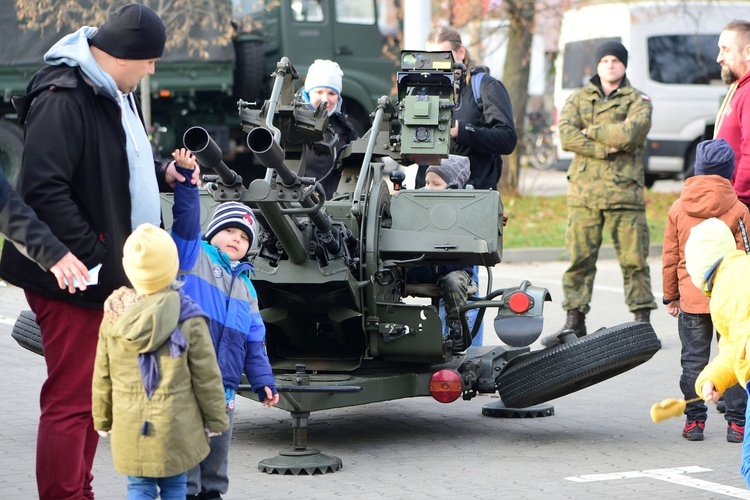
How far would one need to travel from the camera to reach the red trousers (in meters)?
5.14

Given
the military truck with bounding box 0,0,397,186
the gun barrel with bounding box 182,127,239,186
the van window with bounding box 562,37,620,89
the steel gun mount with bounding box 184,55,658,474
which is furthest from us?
the van window with bounding box 562,37,620,89

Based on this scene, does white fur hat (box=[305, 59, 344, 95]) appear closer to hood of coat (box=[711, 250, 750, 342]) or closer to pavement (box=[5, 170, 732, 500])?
pavement (box=[5, 170, 732, 500])

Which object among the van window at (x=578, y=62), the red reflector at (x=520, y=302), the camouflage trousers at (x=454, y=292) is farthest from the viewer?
the van window at (x=578, y=62)

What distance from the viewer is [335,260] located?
6.80 m

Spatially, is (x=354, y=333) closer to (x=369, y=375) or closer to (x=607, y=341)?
(x=369, y=375)

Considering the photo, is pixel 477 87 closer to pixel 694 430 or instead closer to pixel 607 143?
pixel 607 143

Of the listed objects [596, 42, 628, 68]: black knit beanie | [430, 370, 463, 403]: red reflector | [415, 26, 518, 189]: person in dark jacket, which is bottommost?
[430, 370, 463, 403]: red reflector

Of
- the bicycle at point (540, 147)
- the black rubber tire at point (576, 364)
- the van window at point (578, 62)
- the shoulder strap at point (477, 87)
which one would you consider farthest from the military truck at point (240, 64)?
the black rubber tire at point (576, 364)

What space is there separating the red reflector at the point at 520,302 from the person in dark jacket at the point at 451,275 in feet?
1.36

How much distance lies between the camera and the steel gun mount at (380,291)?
6.77 metres

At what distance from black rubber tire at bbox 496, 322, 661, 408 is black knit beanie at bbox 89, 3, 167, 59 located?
2863 mm

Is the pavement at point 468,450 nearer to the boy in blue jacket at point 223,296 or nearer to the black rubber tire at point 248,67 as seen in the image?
the boy in blue jacket at point 223,296

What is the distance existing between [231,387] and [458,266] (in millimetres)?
2379

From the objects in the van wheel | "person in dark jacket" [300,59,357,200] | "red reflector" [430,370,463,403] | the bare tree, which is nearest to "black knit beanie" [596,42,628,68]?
"person in dark jacket" [300,59,357,200]
